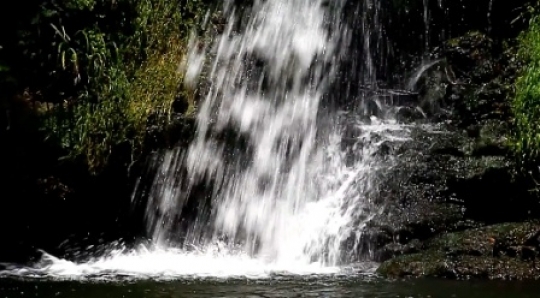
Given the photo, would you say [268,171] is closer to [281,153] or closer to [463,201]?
[281,153]

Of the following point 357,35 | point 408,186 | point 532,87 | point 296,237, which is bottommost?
point 296,237

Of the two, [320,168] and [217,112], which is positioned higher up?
[217,112]

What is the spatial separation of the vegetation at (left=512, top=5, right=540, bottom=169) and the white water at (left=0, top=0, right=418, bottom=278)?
4.35 ft

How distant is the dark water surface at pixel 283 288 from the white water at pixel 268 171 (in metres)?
0.57

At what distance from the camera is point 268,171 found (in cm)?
853

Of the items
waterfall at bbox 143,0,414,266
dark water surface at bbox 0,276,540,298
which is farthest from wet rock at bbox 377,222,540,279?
waterfall at bbox 143,0,414,266

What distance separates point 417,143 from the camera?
306 inches

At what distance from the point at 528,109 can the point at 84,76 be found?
5648mm

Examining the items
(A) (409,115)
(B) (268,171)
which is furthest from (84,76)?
(A) (409,115)

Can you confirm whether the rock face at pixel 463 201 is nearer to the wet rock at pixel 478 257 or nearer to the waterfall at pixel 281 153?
the wet rock at pixel 478 257

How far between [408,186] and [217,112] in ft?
9.29

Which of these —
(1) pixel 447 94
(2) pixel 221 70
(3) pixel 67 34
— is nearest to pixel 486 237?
(1) pixel 447 94

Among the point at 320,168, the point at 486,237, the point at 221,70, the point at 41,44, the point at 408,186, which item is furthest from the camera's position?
the point at 221,70

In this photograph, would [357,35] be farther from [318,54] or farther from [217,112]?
[217,112]
